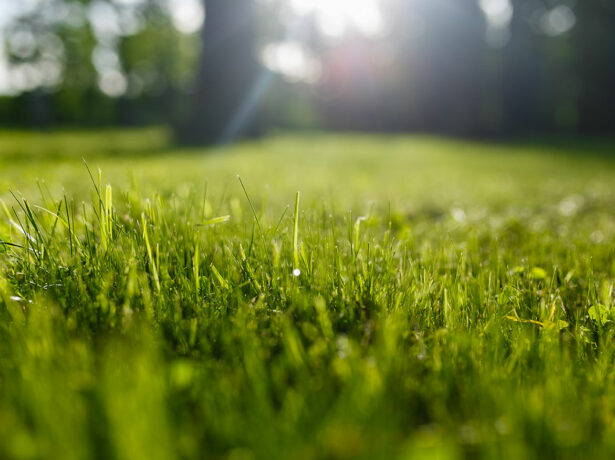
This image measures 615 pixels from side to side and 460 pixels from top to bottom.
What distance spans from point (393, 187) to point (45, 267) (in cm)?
439

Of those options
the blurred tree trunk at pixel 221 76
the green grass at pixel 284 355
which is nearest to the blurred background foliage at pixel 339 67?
the blurred tree trunk at pixel 221 76

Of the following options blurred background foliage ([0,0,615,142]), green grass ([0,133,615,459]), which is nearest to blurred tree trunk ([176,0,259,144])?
blurred background foliage ([0,0,615,142])

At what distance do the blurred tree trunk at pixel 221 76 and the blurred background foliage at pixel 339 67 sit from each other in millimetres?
30

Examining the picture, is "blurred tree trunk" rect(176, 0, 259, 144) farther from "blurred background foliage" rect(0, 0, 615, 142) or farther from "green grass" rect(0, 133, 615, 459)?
"green grass" rect(0, 133, 615, 459)

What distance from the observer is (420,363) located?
3.45 ft

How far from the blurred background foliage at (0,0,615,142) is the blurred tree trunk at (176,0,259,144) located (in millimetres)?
30

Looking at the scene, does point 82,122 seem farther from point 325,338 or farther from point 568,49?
point 325,338

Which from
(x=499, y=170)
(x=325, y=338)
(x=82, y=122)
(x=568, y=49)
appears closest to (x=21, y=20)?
(x=82, y=122)

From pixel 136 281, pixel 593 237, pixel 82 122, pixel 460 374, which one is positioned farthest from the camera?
pixel 82 122

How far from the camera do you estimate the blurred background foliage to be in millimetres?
13727

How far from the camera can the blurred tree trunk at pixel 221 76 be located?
12.9m

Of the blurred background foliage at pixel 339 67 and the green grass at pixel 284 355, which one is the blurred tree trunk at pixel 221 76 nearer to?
the blurred background foliage at pixel 339 67

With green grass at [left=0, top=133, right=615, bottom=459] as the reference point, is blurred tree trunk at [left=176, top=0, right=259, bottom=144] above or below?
above

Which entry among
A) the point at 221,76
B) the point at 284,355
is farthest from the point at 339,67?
the point at 284,355
